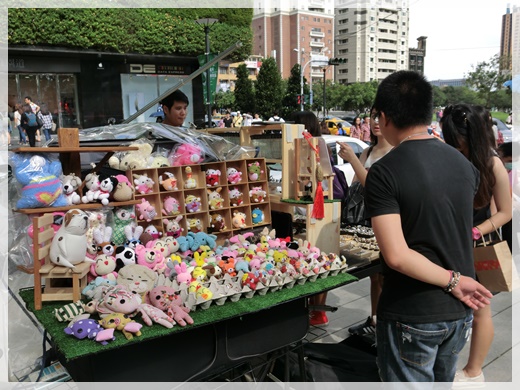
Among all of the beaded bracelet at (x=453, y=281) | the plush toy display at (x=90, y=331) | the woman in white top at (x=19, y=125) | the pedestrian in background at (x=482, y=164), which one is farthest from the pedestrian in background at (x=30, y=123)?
the beaded bracelet at (x=453, y=281)

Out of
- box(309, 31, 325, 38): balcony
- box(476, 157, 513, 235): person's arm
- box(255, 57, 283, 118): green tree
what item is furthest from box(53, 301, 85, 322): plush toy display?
box(309, 31, 325, 38): balcony

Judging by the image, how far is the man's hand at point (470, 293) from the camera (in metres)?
1.72

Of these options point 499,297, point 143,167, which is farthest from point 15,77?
point 499,297

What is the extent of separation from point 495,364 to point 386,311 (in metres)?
2.08

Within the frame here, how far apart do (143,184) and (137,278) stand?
770mm

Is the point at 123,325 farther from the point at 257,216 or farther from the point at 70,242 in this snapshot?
the point at 257,216

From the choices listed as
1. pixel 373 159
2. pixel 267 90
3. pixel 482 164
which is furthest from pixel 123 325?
pixel 267 90

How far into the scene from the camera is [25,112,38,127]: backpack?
1405 cm

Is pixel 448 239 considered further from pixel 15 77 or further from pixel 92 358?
pixel 15 77

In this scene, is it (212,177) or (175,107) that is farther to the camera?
(175,107)

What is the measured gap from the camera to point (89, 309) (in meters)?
2.02

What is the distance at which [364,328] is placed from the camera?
372cm

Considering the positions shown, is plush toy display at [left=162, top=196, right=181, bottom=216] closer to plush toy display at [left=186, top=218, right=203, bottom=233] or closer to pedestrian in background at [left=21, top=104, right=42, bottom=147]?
plush toy display at [left=186, top=218, right=203, bottom=233]

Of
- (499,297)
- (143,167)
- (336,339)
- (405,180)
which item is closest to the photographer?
(405,180)
